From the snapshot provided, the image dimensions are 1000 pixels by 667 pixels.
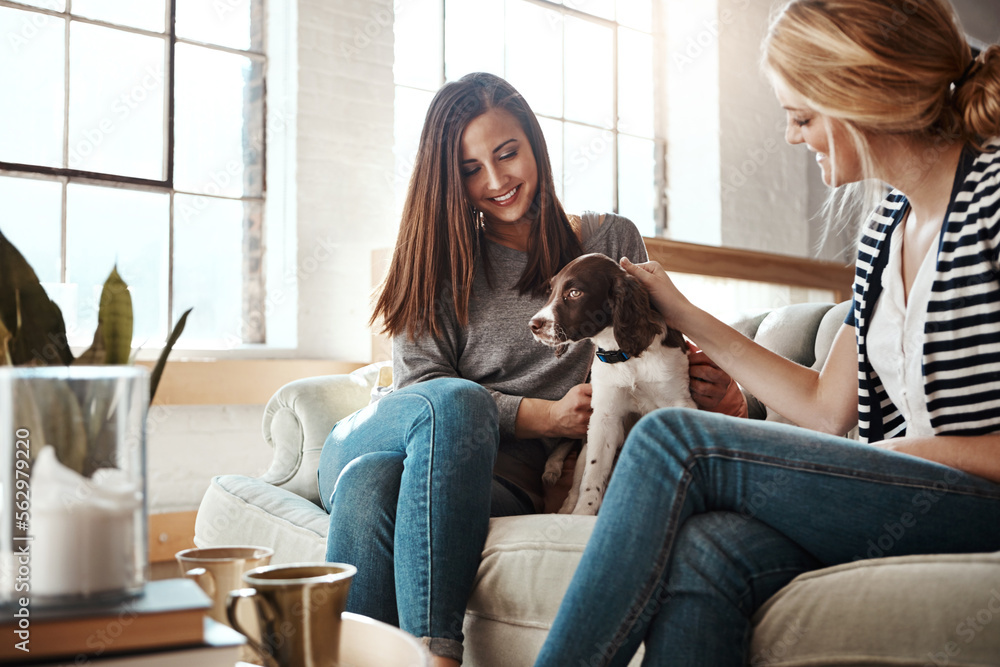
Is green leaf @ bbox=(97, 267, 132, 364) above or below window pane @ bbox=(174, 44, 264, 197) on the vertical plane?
below

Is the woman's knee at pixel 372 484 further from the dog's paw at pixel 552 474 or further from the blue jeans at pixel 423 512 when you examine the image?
the dog's paw at pixel 552 474

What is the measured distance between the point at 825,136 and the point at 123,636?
1.13 m

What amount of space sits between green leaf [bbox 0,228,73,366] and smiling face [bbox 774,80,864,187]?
102 cm

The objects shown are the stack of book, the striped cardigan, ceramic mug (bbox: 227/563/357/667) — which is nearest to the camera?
the stack of book

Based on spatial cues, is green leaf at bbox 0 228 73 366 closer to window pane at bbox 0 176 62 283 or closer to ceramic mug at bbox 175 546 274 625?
ceramic mug at bbox 175 546 274 625

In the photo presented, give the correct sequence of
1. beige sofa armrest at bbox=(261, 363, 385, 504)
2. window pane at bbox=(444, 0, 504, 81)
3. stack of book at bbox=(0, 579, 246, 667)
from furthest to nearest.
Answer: window pane at bbox=(444, 0, 504, 81) → beige sofa armrest at bbox=(261, 363, 385, 504) → stack of book at bbox=(0, 579, 246, 667)

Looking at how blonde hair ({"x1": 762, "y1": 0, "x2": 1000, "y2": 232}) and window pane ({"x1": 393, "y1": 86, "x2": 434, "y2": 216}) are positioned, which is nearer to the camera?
blonde hair ({"x1": 762, "y1": 0, "x2": 1000, "y2": 232})

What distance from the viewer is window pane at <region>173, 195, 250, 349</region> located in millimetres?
3164

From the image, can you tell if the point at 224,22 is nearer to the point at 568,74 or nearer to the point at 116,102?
the point at 116,102

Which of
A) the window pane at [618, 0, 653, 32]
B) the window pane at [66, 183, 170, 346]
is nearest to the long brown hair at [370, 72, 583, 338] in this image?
the window pane at [66, 183, 170, 346]

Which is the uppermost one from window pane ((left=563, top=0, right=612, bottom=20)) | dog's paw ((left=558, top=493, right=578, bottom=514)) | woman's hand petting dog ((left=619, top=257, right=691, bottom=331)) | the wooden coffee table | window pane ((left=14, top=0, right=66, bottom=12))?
window pane ((left=563, top=0, right=612, bottom=20))

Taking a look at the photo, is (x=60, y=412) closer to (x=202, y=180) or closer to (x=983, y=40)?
(x=202, y=180)

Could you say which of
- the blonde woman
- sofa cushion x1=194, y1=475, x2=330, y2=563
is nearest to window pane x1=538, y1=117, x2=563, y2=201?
sofa cushion x1=194, y1=475, x2=330, y2=563

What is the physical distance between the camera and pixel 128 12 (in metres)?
3.04
